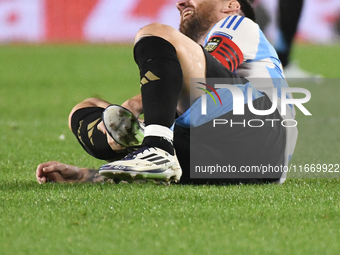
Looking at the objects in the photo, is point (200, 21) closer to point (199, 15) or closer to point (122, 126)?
point (199, 15)

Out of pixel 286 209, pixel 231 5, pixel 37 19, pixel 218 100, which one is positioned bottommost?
pixel 37 19

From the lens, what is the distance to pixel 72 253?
1398 millimetres

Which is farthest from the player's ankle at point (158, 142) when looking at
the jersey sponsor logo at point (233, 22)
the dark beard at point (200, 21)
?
the dark beard at point (200, 21)

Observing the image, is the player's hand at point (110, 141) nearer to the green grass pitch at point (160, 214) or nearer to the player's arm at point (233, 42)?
the green grass pitch at point (160, 214)

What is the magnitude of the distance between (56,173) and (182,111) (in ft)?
1.66

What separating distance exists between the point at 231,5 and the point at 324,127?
1.98 m

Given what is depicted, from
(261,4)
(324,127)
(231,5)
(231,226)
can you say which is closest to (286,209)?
(231,226)

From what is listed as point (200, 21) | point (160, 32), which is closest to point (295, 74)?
point (200, 21)

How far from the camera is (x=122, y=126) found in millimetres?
2162

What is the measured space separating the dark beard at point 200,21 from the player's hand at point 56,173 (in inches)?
32.5

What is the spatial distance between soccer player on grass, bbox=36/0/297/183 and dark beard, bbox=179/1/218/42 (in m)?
0.13

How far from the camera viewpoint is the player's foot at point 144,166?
6.63ft

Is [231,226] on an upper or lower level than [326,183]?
upper

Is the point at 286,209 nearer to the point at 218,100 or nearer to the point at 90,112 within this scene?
the point at 218,100
